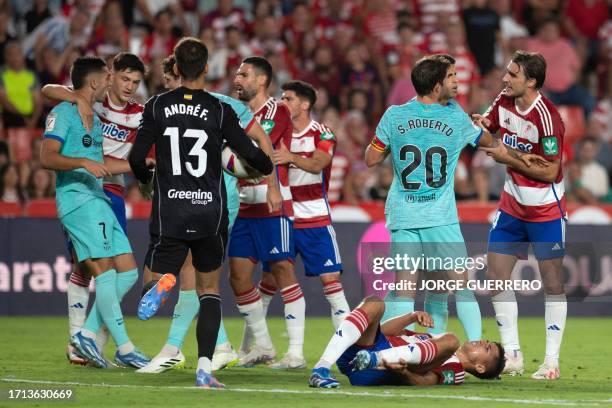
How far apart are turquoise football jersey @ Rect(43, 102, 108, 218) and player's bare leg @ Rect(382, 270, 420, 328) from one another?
2677mm

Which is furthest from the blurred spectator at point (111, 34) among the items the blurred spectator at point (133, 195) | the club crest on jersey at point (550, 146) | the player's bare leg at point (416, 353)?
the player's bare leg at point (416, 353)

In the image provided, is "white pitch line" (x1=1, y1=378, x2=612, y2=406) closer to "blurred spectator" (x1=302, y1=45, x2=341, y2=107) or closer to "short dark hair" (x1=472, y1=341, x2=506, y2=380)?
"short dark hair" (x1=472, y1=341, x2=506, y2=380)

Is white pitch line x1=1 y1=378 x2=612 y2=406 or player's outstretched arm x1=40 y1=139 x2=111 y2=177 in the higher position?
player's outstretched arm x1=40 y1=139 x2=111 y2=177

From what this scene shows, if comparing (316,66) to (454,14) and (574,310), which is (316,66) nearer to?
(454,14)

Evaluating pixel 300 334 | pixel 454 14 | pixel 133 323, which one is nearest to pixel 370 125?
pixel 454 14

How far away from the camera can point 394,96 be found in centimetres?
1895

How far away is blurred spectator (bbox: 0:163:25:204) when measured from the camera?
16.3 meters

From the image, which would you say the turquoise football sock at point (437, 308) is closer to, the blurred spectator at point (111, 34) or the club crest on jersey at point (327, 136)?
the club crest on jersey at point (327, 136)

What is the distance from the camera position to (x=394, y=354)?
862 cm

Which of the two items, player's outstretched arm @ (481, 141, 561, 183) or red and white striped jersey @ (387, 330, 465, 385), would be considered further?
player's outstretched arm @ (481, 141, 561, 183)

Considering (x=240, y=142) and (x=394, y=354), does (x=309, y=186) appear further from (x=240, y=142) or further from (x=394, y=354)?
(x=394, y=354)

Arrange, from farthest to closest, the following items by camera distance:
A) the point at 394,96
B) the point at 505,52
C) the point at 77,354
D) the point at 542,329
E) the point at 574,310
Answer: the point at 505,52, the point at 394,96, the point at 574,310, the point at 542,329, the point at 77,354

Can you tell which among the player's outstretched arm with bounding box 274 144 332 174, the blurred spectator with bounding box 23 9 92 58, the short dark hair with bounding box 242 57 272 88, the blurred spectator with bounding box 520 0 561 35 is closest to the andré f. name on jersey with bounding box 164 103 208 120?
the player's outstretched arm with bounding box 274 144 332 174

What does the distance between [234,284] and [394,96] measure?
8730mm
